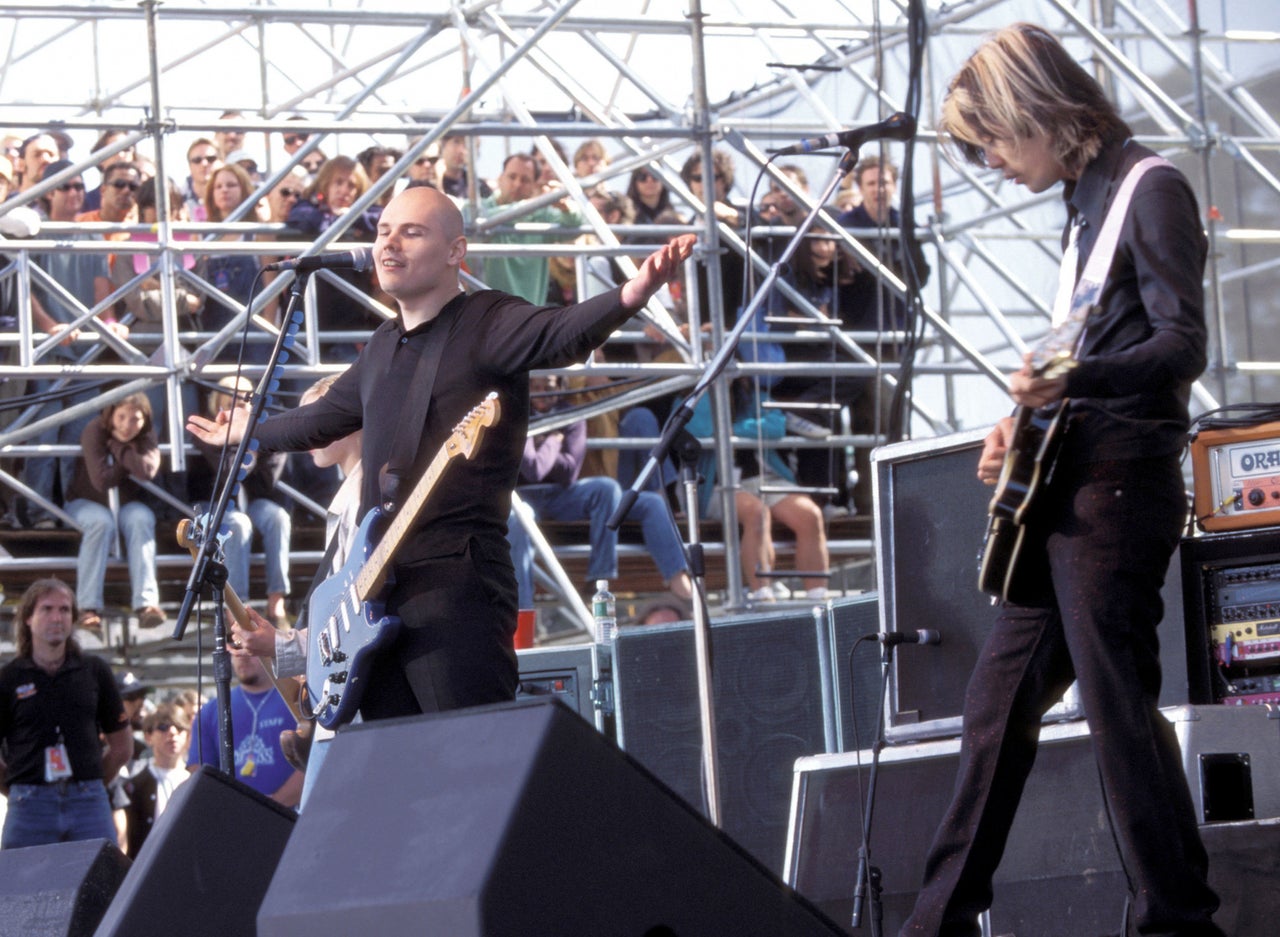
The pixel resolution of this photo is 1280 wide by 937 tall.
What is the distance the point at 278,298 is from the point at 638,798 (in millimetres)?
6678

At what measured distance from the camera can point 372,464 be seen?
396 cm

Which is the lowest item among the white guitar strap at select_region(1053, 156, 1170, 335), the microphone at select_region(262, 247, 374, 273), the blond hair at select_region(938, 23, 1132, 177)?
the white guitar strap at select_region(1053, 156, 1170, 335)

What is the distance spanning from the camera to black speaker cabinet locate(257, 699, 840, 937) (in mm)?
2457

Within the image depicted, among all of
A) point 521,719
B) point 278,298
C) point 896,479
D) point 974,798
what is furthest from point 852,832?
point 278,298

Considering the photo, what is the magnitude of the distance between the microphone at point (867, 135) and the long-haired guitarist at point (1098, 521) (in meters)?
1.01

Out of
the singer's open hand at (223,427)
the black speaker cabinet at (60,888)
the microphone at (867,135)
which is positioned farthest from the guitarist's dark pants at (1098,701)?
the singer's open hand at (223,427)

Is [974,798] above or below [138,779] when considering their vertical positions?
above

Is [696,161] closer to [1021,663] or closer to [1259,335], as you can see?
[1259,335]

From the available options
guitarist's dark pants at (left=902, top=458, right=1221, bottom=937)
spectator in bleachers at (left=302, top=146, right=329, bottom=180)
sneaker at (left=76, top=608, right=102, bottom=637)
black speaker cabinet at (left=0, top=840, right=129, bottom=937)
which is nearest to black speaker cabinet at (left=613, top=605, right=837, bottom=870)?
black speaker cabinet at (left=0, top=840, right=129, bottom=937)

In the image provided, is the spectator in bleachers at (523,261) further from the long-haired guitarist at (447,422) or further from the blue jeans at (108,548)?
the long-haired guitarist at (447,422)

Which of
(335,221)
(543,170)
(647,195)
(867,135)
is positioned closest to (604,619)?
(867,135)

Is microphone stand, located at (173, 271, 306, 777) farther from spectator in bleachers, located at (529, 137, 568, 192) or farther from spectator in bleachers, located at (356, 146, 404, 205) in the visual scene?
spectator in bleachers, located at (529, 137, 568, 192)

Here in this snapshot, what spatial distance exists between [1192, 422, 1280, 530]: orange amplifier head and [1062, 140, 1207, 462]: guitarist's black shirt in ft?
4.19

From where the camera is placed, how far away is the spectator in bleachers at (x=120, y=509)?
330 inches
